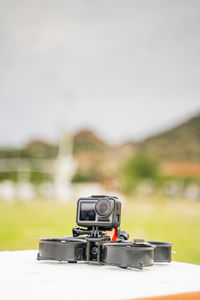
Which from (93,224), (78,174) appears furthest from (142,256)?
(78,174)

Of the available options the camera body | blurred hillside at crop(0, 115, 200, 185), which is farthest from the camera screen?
blurred hillside at crop(0, 115, 200, 185)

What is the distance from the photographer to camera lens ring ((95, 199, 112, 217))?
3.39 feet

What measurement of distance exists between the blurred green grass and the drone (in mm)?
3343

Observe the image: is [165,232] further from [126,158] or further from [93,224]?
[126,158]

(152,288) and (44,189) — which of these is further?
(44,189)

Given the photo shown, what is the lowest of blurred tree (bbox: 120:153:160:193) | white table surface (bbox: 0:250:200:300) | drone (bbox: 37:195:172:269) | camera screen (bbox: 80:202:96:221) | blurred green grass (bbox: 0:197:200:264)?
blurred green grass (bbox: 0:197:200:264)

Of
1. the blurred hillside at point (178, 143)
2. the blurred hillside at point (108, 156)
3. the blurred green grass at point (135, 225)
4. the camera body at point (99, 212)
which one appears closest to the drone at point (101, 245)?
the camera body at point (99, 212)

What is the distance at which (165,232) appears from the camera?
30.5 feet

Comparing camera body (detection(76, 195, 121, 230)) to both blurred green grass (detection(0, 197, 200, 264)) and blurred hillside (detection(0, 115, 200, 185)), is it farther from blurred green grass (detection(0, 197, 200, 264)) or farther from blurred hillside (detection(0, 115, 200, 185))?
blurred hillside (detection(0, 115, 200, 185))

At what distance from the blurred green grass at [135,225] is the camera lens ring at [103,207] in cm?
339

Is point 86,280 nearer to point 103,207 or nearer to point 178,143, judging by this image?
point 103,207

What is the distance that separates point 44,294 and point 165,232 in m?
8.91

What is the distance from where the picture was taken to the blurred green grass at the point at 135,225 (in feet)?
23.0

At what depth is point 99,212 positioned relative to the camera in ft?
3.43
